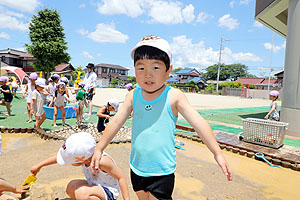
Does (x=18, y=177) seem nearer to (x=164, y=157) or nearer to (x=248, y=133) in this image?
(x=164, y=157)

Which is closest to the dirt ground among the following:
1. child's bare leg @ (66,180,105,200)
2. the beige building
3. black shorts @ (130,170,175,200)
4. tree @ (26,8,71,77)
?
child's bare leg @ (66,180,105,200)

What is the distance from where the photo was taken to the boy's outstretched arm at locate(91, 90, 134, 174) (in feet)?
5.57

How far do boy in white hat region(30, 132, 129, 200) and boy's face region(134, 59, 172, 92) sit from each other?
76cm

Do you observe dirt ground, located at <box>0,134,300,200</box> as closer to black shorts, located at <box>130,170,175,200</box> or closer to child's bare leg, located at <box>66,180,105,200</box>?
child's bare leg, located at <box>66,180,105,200</box>

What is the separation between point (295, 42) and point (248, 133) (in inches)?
155

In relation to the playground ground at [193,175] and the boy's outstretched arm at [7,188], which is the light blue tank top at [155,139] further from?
the boy's outstretched arm at [7,188]

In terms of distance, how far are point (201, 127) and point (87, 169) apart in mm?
1318

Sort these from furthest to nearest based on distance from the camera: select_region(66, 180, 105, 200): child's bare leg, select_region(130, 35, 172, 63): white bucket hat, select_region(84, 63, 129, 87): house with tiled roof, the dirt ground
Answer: select_region(84, 63, 129, 87): house with tiled roof
the dirt ground
select_region(66, 180, 105, 200): child's bare leg
select_region(130, 35, 172, 63): white bucket hat

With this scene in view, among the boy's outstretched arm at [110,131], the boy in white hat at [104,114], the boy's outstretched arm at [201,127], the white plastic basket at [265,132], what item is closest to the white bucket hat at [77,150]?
the boy's outstretched arm at [110,131]

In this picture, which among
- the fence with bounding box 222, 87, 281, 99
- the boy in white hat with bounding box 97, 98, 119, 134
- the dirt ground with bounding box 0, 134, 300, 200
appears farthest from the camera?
the fence with bounding box 222, 87, 281, 99

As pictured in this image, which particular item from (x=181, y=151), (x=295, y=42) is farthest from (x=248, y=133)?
(x=295, y=42)

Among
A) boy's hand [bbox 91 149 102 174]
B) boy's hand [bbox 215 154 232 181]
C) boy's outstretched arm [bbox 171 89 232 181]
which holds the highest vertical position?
boy's outstretched arm [bbox 171 89 232 181]

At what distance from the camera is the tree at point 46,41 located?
24109 mm

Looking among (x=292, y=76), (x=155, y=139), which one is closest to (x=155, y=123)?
(x=155, y=139)
